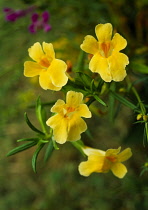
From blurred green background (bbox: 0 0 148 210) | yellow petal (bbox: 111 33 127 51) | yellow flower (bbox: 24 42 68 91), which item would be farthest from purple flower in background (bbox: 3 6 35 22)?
yellow petal (bbox: 111 33 127 51)

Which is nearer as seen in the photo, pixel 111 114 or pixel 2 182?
pixel 111 114

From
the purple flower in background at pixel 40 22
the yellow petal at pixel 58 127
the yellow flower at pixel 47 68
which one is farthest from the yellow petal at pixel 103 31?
the purple flower in background at pixel 40 22

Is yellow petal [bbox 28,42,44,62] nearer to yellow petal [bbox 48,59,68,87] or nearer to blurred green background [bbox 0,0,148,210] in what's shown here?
yellow petal [bbox 48,59,68,87]

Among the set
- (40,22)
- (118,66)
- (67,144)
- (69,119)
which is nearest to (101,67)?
(118,66)

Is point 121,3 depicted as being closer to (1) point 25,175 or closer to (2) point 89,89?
(2) point 89,89

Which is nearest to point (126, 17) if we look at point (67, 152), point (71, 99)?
point (67, 152)
